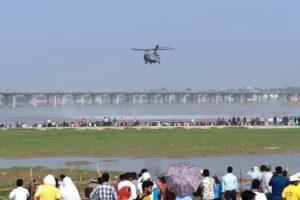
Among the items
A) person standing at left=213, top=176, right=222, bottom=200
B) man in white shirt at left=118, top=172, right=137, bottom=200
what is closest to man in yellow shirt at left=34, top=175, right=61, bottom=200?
man in white shirt at left=118, top=172, right=137, bottom=200

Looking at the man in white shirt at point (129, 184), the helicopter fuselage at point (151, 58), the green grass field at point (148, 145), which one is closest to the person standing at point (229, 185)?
the man in white shirt at point (129, 184)

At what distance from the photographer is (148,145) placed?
181ft

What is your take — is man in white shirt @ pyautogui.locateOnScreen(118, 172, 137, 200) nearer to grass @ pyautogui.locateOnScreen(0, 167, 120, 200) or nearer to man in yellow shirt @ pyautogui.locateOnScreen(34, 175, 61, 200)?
man in yellow shirt @ pyautogui.locateOnScreen(34, 175, 61, 200)

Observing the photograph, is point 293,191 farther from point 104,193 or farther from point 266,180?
point 266,180

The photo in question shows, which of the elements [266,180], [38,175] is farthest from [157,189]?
[38,175]

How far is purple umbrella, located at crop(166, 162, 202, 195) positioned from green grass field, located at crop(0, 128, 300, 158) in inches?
1378

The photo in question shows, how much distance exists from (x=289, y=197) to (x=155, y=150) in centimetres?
3653

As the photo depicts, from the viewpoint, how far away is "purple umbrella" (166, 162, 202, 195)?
1211 cm

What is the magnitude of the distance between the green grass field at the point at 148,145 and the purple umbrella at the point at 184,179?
115 feet

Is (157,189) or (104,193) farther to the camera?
→ (157,189)

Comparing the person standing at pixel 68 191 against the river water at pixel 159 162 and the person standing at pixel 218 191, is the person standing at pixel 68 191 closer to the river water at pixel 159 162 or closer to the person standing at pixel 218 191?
the person standing at pixel 218 191

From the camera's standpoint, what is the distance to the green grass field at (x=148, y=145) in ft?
164

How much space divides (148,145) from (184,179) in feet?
142

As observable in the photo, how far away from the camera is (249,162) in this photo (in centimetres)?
4178
